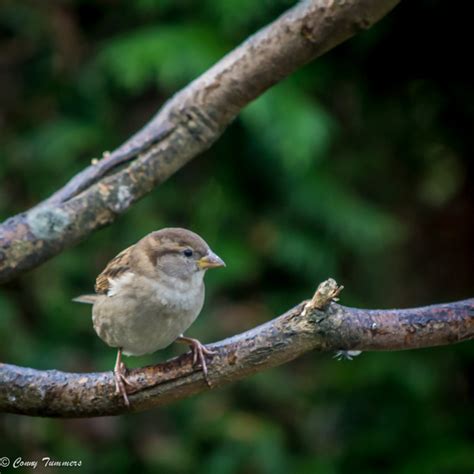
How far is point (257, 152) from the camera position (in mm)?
4215

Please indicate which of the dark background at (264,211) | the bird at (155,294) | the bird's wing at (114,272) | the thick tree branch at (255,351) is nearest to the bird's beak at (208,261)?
the bird at (155,294)

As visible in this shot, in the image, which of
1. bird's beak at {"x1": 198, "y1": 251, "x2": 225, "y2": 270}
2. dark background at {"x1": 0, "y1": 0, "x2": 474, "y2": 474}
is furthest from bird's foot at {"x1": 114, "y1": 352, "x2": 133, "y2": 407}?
dark background at {"x1": 0, "y1": 0, "x2": 474, "y2": 474}

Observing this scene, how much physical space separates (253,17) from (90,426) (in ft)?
7.00

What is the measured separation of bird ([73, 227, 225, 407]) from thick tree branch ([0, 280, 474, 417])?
0.20 m

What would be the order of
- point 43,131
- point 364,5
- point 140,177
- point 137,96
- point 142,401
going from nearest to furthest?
1. point 142,401
2. point 364,5
3. point 140,177
4. point 43,131
5. point 137,96

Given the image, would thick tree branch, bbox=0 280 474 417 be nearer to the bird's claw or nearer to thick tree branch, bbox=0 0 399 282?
the bird's claw

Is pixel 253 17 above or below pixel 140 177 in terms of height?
above

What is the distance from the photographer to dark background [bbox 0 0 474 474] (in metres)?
4.10

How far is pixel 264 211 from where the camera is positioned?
4375mm

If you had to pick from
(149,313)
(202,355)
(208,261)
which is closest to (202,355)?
(202,355)

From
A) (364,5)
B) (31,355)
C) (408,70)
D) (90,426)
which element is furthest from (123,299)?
(408,70)

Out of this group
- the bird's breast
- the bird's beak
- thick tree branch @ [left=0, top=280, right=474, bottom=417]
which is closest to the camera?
thick tree branch @ [left=0, top=280, right=474, bottom=417]

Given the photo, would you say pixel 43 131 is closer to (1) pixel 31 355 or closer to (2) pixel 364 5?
(1) pixel 31 355

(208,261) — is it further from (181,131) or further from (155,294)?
(181,131)
